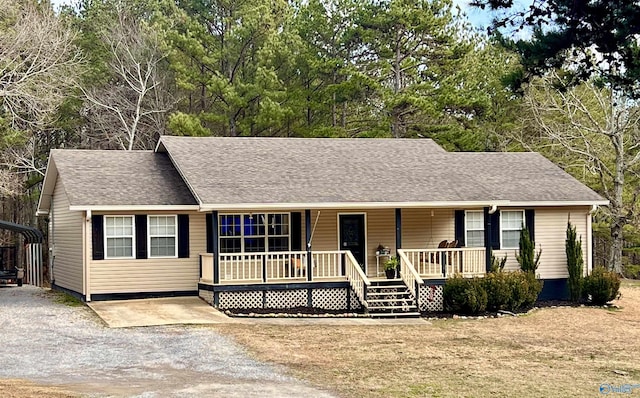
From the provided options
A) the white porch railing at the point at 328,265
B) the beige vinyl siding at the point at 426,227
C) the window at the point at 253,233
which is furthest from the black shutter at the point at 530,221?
the window at the point at 253,233

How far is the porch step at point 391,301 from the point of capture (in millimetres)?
20578

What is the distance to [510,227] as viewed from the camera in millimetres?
24562

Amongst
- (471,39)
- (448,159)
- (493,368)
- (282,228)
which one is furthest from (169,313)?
(471,39)

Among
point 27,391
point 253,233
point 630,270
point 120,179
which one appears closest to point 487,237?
point 253,233

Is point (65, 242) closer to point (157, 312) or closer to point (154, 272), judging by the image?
point (154, 272)

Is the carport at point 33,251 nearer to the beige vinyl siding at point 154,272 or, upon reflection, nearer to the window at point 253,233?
the beige vinyl siding at point 154,272

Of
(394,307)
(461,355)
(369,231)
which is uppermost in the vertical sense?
(369,231)

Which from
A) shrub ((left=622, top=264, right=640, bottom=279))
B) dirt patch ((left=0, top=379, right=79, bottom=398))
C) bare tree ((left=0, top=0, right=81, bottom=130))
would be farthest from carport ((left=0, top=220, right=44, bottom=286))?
shrub ((left=622, top=264, right=640, bottom=279))

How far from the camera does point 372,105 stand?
40219 mm

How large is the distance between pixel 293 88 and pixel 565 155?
489 inches

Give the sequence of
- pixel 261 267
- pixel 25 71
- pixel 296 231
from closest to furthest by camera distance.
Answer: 1. pixel 261 267
2. pixel 296 231
3. pixel 25 71

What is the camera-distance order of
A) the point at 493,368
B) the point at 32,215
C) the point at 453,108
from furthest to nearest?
the point at 32,215, the point at 453,108, the point at 493,368

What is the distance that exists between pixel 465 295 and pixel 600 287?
484 centimetres

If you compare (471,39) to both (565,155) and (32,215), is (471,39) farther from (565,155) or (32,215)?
(32,215)
